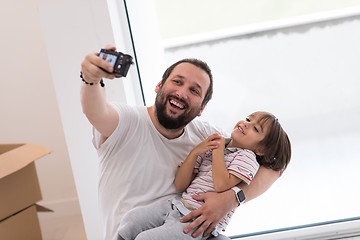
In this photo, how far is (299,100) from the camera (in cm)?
228

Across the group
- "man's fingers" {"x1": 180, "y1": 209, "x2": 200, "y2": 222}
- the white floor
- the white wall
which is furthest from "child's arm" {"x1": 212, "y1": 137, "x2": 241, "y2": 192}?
the white floor

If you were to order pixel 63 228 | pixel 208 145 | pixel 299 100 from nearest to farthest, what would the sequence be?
1. pixel 208 145
2. pixel 299 100
3. pixel 63 228

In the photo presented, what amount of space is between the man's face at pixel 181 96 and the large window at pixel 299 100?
0.55 metres

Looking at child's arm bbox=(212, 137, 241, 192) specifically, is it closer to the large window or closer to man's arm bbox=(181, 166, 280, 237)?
man's arm bbox=(181, 166, 280, 237)

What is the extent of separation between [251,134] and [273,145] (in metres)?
0.09

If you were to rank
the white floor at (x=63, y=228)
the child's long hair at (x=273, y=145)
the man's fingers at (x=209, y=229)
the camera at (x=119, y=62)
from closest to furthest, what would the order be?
the camera at (x=119, y=62), the man's fingers at (x=209, y=229), the child's long hair at (x=273, y=145), the white floor at (x=63, y=228)

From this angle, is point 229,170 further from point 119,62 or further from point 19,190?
point 19,190

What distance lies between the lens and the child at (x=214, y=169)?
150 centimetres

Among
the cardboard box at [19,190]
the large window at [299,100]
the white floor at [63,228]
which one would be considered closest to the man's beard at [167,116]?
the large window at [299,100]

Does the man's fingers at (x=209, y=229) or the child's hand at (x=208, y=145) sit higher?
the child's hand at (x=208, y=145)

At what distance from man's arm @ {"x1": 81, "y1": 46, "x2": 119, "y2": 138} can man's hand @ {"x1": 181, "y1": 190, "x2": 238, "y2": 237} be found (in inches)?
15.6

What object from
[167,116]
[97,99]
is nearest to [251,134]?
[167,116]

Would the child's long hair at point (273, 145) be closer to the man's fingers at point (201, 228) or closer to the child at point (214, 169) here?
the child at point (214, 169)

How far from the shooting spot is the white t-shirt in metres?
1.61
